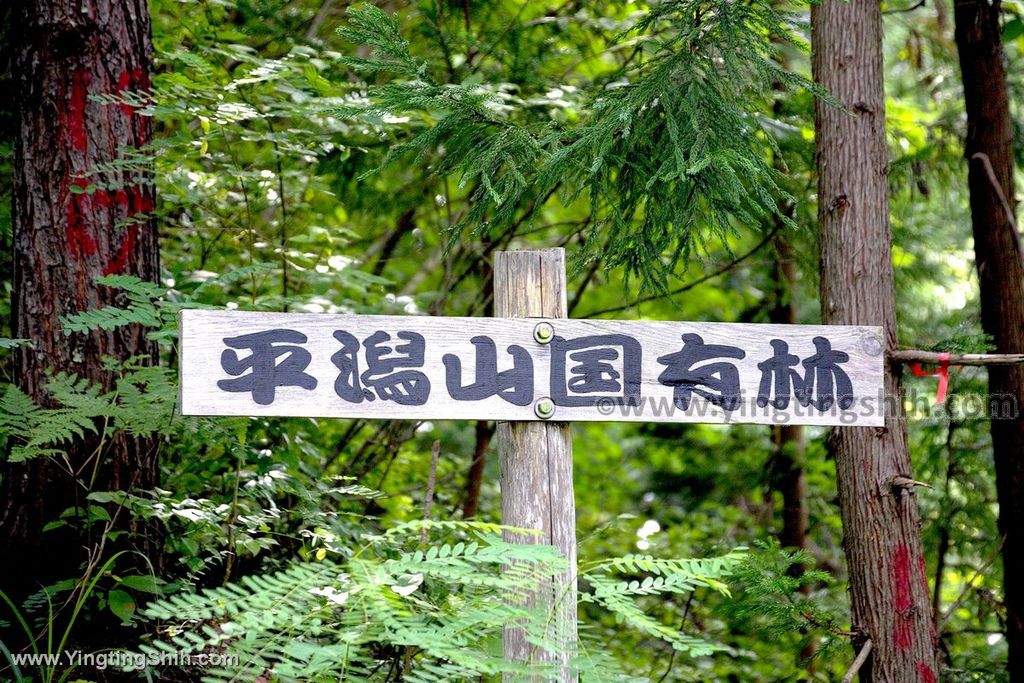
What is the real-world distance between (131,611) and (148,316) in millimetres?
981

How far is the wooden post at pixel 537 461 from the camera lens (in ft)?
8.21

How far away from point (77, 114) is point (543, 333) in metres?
2.10

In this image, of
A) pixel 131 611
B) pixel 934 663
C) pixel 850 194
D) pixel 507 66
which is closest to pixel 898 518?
pixel 934 663

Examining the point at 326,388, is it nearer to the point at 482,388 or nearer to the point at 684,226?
the point at 482,388

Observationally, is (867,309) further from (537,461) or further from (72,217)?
(72,217)

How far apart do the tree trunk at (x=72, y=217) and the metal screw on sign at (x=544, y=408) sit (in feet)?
5.10

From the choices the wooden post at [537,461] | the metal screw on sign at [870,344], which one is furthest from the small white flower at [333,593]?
the metal screw on sign at [870,344]

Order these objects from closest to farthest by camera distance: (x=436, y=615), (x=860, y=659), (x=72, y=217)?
(x=436, y=615) → (x=860, y=659) → (x=72, y=217)

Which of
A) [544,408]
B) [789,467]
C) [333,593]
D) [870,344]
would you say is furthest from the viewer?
[789,467]

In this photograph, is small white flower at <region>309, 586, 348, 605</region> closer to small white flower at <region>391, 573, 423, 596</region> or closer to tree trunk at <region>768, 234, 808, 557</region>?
small white flower at <region>391, 573, 423, 596</region>

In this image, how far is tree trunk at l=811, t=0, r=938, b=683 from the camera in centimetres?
328

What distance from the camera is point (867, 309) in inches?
135

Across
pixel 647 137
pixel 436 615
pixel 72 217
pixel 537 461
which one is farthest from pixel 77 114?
pixel 436 615

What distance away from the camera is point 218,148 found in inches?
209
